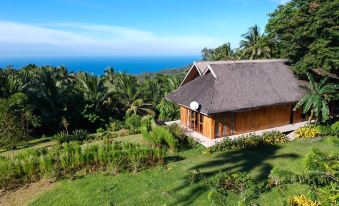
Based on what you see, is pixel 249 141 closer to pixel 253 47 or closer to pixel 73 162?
pixel 73 162

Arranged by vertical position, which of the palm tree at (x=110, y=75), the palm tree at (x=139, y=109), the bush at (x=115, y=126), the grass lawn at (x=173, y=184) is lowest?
the bush at (x=115, y=126)

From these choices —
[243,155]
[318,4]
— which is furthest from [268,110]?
[318,4]

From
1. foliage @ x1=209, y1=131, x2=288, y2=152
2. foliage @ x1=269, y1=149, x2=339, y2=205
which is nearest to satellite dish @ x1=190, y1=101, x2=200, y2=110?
foliage @ x1=209, y1=131, x2=288, y2=152

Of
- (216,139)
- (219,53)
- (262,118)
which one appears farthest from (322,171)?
(219,53)

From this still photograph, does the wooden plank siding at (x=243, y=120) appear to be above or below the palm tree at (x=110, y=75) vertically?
below

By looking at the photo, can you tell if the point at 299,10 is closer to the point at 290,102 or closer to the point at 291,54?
the point at 291,54

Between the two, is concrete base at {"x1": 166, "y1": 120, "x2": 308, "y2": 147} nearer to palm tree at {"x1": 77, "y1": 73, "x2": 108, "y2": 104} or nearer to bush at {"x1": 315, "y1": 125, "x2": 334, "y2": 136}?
bush at {"x1": 315, "y1": 125, "x2": 334, "y2": 136}

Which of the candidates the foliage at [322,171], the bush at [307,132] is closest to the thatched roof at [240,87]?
the bush at [307,132]

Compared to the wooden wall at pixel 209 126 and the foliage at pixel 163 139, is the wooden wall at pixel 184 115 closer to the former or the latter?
the wooden wall at pixel 209 126
